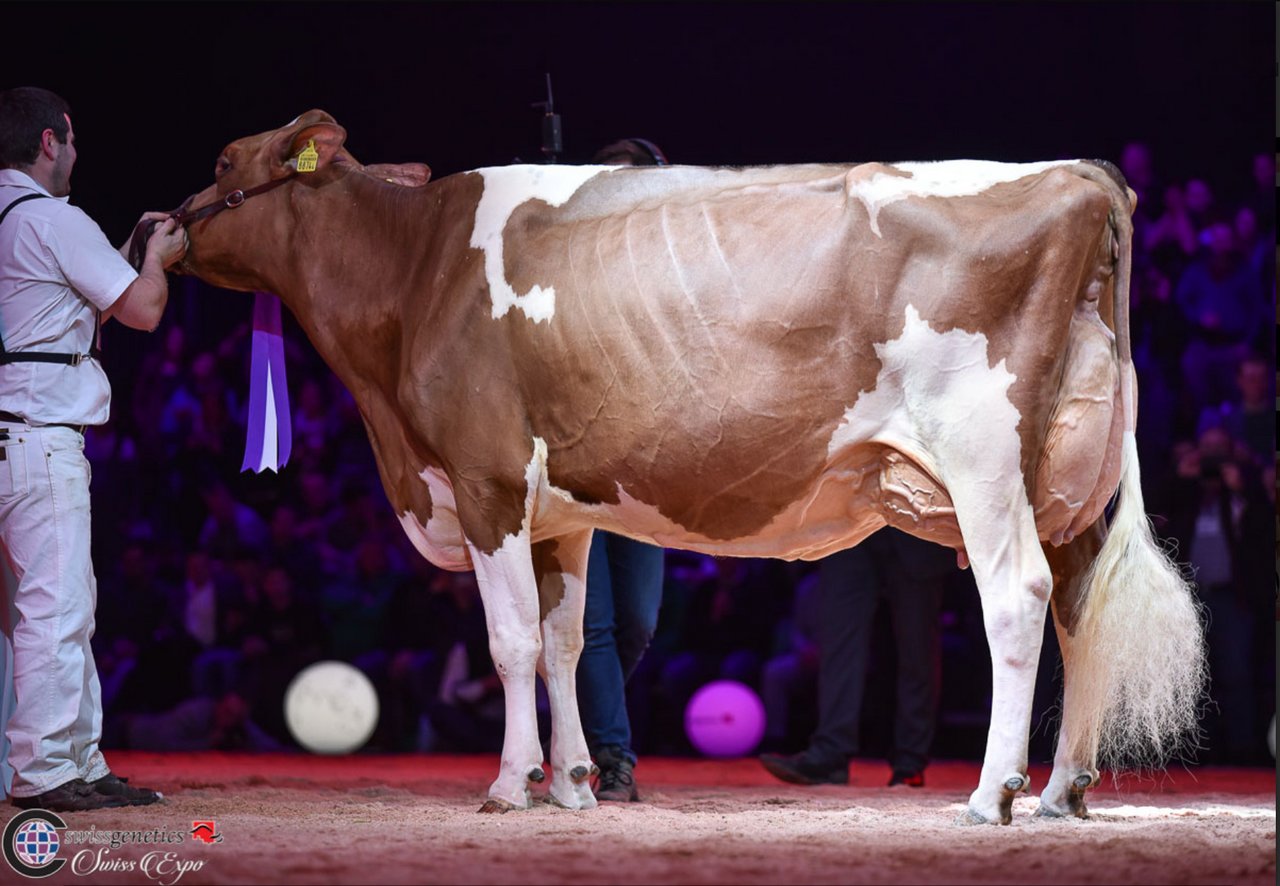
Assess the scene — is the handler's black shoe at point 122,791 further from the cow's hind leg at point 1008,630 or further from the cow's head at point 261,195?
the cow's hind leg at point 1008,630

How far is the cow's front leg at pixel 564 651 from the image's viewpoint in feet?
17.0

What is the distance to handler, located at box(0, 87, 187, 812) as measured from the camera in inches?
199

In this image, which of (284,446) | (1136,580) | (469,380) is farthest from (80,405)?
(1136,580)

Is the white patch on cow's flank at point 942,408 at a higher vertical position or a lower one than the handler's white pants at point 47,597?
higher

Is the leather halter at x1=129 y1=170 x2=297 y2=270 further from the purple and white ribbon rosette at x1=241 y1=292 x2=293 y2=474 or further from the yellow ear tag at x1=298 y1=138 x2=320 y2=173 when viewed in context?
the purple and white ribbon rosette at x1=241 y1=292 x2=293 y2=474

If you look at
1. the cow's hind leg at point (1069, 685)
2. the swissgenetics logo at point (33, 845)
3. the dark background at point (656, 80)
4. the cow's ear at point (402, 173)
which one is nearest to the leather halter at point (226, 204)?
the cow's ear at point (402, 173)

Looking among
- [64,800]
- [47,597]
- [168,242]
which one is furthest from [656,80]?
[64,800]

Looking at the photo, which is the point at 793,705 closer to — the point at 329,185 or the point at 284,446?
the point at 284,446

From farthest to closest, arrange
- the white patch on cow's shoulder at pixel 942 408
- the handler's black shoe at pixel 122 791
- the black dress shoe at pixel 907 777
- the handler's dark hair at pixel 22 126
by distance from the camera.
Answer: the black dress shoe at pixel 907 777
the handler's dark hair at pixel 22 126
the handler's black shoe at pixel 122 791
the white patch on cow's shoulder at pixel 942 408

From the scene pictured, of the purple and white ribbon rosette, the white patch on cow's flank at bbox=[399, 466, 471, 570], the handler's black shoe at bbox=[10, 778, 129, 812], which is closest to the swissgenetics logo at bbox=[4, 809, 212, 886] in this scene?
the handler's black shoe at bbox=[10, 778, 129, 812]

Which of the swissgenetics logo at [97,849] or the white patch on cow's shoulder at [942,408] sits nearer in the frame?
the swissgenetics logo at [97,849]

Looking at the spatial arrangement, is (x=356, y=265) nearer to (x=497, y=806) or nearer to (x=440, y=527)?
(x=440, y=527)

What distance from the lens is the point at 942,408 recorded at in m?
4.62

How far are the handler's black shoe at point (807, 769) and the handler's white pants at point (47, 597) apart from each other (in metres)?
2.91
